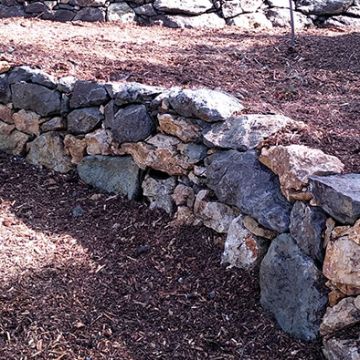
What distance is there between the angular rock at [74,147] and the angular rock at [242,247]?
1.38 m

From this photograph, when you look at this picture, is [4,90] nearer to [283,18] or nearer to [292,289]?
[292,289]

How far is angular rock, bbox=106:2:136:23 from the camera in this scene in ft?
21.1

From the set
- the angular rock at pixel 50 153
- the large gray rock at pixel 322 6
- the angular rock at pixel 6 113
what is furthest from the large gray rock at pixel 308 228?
the large gray rock at pixel 322 6

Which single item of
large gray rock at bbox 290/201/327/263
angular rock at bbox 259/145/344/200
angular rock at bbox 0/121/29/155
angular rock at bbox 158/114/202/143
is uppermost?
angular rock at bbox 259/145/344/200

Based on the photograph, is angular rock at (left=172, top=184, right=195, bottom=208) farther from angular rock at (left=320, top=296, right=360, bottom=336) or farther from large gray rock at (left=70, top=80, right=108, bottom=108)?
angular rock at (left=320, top=296, right=360, bottom=336)

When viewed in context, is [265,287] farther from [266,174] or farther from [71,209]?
[71,209]

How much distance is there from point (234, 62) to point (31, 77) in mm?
1496

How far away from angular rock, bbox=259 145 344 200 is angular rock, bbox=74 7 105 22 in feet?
12.9

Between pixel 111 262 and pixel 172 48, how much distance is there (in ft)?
7.85

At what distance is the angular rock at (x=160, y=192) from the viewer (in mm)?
3666

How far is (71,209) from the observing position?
3.87 m

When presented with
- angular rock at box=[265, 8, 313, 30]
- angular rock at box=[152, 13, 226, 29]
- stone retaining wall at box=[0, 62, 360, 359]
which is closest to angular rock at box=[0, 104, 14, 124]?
stone retaining wall at box=[0, 62, 360, 359]

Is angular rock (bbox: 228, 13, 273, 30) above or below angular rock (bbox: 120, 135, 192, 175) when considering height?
below

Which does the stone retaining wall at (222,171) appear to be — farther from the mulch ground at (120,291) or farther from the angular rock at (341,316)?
the mulch ground at (120,291)
